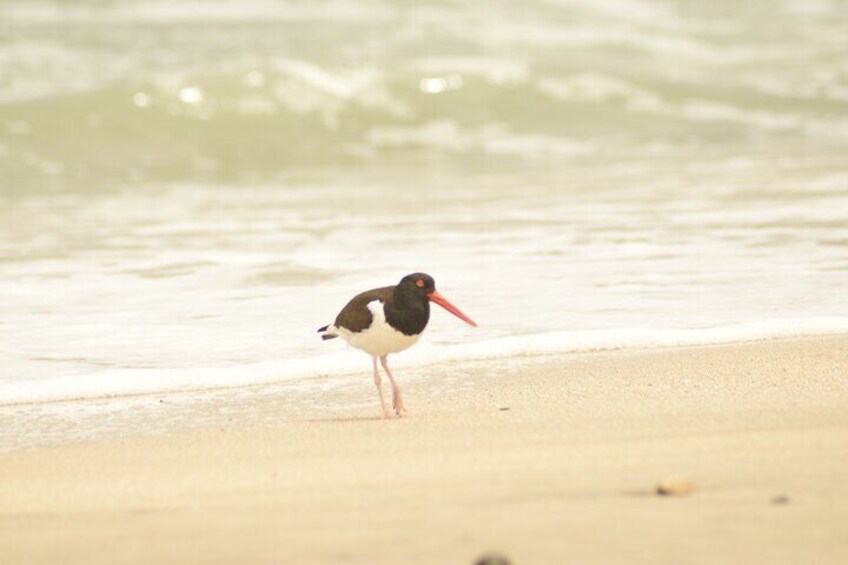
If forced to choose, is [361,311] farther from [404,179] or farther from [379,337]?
[404,179]

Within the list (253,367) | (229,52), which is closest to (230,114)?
(229,52)

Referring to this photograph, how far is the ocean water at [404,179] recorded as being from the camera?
24.4ft

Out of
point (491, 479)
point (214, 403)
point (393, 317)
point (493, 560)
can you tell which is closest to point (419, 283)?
point (393, 317)

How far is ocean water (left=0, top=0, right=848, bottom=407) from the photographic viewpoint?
24.4 ft

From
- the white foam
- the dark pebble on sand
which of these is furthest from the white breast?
the dark pebble on sand

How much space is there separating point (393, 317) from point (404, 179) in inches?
393

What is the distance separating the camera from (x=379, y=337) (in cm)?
579

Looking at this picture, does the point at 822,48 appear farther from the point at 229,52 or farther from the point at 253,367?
the point at 253,367

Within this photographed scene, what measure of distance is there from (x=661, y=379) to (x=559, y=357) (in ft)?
2.69

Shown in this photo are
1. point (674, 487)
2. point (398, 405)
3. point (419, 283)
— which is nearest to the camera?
point (674, 487)

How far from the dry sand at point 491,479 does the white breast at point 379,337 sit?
277mm

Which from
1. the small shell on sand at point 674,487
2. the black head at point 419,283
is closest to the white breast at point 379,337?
the black head at point 419,283

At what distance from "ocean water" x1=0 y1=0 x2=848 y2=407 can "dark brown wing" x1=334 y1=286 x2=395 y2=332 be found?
831 millimetres

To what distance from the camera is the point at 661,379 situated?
19.7 feet
